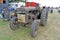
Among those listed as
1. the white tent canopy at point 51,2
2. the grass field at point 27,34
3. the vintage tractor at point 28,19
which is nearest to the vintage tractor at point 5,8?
the grass field at point 27,34

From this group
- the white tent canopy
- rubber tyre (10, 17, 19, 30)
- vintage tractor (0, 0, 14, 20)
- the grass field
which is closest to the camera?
the grass field

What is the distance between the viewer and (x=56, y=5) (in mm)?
16797

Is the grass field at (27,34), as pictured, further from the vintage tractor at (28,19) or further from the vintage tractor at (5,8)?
the vintage tractor at (5,8)

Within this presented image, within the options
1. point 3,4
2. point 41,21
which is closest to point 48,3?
point 3,4

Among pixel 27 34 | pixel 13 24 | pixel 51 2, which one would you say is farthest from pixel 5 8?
pixel 51 2

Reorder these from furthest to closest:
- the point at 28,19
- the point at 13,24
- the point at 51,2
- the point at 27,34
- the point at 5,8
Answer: the point at 51,2
the point at 5,8
the point at 13,24
the point at 28,19
the point at 27,34

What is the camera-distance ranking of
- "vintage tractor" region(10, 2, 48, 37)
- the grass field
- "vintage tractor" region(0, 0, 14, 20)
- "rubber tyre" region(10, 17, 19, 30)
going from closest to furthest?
the grass field
"vintage tractor" region(10, 2, 48, 37)
"rubber tyre" region(10, 17, 19, 30)
"vintage tractor" region(0, 0, 14, 20)

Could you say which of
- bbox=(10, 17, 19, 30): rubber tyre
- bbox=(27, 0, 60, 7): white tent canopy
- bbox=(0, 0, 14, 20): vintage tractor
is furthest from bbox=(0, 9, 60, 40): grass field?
bbox=(27, 0, 60, 7): white tent canopy

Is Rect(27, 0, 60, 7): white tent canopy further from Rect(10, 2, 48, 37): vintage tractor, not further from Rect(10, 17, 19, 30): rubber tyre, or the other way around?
Rect(10, 17, 19, 30): rubber tyre

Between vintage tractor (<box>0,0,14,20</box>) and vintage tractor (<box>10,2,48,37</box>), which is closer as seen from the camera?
vintage tractor (<box>10,2,48,37</box>)

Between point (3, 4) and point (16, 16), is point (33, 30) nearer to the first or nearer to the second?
point (16, 16)

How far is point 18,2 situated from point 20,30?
8.50 meters

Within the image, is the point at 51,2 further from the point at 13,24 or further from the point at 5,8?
the point at 13,24

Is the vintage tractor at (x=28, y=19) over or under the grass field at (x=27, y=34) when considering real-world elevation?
over
